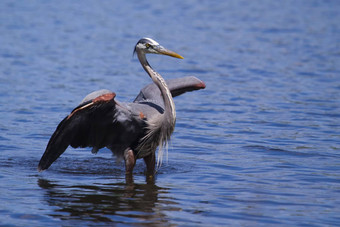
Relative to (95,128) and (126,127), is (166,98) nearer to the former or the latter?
(126,127)

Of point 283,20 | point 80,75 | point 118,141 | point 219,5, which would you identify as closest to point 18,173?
point 118,141

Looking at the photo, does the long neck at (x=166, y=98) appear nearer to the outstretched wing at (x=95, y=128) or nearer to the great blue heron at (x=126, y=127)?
the great blue heron at (x=126, y=127)

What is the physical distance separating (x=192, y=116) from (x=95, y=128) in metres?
4.37

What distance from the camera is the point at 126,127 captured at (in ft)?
27.6

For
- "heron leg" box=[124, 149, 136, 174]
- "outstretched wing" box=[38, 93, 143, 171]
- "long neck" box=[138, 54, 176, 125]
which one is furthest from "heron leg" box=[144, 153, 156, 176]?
"long neck" box=[138, 54, 176, 125]

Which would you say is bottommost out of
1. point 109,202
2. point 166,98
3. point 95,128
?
point 109,202

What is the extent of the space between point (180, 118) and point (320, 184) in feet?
14.4

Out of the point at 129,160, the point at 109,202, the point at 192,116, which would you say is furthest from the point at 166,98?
the point at 192,116

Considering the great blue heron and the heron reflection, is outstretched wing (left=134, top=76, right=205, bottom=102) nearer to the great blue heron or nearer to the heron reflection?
the great blue heron

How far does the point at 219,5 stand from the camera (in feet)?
95.7

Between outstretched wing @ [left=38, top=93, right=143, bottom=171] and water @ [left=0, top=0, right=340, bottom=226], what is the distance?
1.52 feet

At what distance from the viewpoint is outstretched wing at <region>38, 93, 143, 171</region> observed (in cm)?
781

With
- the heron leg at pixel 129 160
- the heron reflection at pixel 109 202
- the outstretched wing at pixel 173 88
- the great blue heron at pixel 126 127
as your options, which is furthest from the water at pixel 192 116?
the outstretched wing at pixel 173 88

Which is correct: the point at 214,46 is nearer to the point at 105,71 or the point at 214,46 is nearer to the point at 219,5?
the point at 105,71
